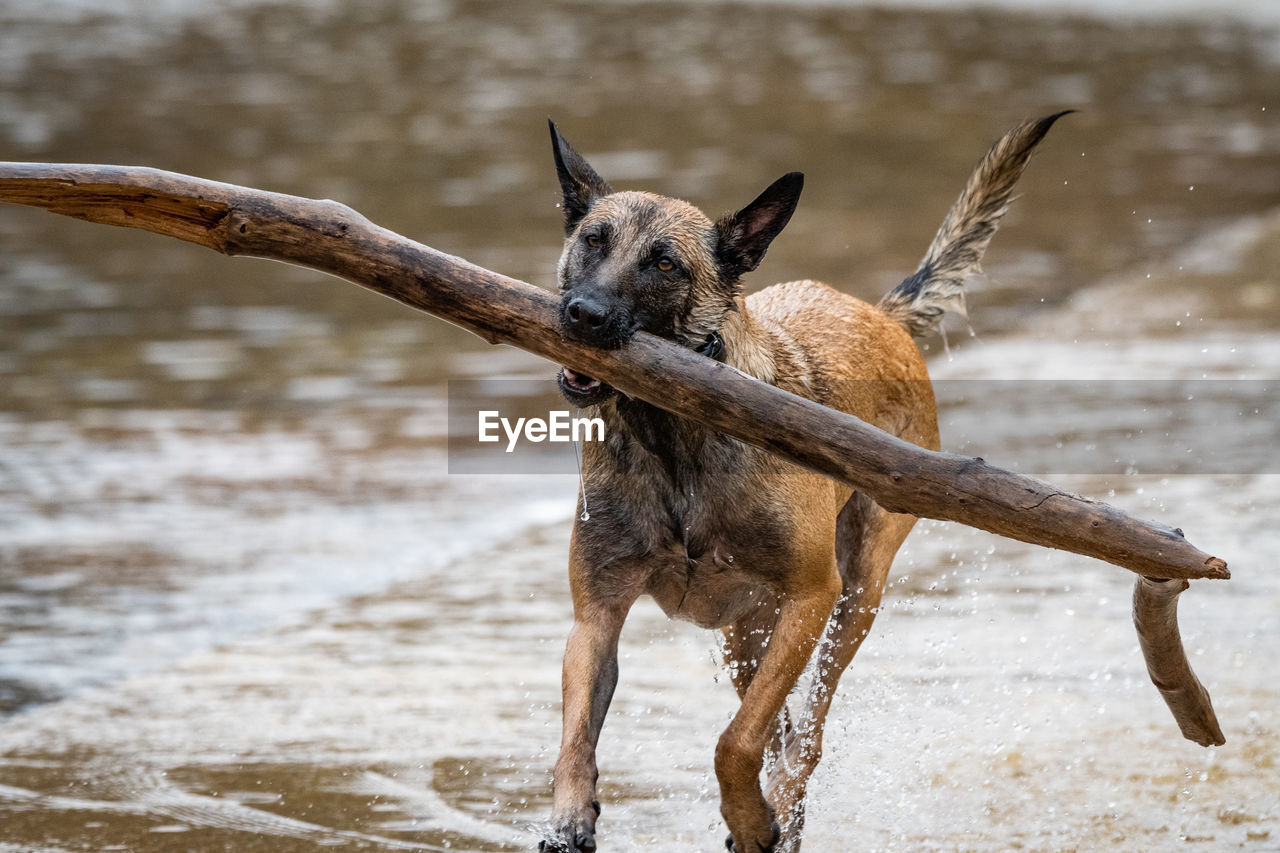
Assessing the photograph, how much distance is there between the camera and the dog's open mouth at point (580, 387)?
14.9ft

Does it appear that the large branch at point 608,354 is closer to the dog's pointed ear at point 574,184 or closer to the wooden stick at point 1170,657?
the wooden stick at point 1170,657

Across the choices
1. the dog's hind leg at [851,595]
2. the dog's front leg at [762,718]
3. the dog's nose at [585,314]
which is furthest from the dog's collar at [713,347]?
the dog's hind leg at [851,595]

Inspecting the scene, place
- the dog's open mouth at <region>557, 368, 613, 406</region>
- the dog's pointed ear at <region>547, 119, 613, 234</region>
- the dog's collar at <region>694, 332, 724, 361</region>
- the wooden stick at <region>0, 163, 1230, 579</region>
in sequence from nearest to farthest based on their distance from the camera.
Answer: the wooden stick at <region>0, 163, 1230, 579</region>, the dog's open mouth at <region>557, 368, 613, 406</region>, the dog's collar at <region>694, 332, 724, 361</region>, the dog's pointed ear at <region>547, 119, 613, 234</region>

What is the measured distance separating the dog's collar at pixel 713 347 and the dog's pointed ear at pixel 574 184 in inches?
21.6

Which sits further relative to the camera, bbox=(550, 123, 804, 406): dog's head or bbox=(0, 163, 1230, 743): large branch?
bbox=(550, 123, 804, 406): dog's head

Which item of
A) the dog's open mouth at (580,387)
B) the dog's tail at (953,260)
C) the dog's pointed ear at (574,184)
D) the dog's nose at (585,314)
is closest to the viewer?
the dog's nose at (585,314)

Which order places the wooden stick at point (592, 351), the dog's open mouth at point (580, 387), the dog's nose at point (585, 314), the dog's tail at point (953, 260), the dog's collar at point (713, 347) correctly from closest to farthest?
the wooden stick at point (592, 351), the dog's nose at point (585, 314), the dog's open mouth at point (580, 387), the dog's collar at point (713, 347), the dog's tail at point (953, 260)

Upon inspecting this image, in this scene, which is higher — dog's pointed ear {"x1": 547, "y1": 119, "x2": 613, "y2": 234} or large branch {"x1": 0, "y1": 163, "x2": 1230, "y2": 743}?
dog's pointed ear {"x1": 547, "y1": 119, "x2": 613, "y2": 234}

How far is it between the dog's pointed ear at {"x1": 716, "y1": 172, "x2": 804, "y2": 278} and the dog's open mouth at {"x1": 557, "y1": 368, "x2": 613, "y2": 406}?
531 millimetres

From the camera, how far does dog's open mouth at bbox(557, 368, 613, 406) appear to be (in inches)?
178

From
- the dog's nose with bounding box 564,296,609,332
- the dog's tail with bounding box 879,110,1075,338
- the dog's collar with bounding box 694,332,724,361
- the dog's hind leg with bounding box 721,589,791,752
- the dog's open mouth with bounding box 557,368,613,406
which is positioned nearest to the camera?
the dog's nose with bounding box 564,296,609,332

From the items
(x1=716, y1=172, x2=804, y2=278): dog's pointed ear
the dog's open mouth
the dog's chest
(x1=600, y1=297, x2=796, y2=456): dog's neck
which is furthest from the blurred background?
(x1=716, y1=172, x2=804, y2=278): dog's pointed ear

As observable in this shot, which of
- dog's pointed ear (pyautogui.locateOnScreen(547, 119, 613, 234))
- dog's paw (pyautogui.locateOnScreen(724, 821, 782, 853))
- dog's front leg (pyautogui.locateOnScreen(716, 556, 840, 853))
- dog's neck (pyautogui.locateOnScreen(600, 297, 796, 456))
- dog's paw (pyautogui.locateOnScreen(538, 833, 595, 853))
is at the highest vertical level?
dog's pointed ear (pyautogui.locateOnScreen(547, 119, 613, 234))

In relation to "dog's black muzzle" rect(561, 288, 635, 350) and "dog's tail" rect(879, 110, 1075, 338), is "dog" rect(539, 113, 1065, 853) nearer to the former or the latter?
"dog's black muzzle" rect(561, 288, 635, 350)
